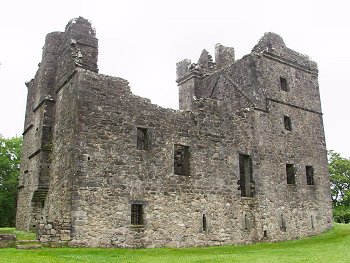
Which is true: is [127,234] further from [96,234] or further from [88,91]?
[88,91]

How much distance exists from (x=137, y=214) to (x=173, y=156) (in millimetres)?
3174

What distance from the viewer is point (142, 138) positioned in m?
18.5

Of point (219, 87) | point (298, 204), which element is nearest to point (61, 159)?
point (219, 87)

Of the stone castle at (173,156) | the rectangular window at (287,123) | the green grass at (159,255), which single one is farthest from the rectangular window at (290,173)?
the green grass at (159,255)

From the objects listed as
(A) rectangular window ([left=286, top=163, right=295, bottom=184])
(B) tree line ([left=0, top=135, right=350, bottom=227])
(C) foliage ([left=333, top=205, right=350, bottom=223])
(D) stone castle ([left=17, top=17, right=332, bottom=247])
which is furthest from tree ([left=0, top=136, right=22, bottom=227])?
(C) foliage ([left=333, top=205, right=350, bottom=223])

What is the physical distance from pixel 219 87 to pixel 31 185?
1245cm

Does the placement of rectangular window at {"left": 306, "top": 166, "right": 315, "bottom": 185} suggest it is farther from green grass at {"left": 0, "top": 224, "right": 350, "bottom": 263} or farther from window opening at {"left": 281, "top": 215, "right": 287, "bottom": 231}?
green grass at {"left": 0, "top": 224, "right": 350, "bottom": 263}

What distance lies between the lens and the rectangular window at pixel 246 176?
21.8 meters

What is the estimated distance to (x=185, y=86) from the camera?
28.5m

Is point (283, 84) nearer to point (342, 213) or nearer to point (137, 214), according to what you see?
point (137, 214)

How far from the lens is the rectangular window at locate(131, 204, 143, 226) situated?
56.4 feet

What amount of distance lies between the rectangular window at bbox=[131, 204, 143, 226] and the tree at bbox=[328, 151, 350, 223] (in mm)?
33128

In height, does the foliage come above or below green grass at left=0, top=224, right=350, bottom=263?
above

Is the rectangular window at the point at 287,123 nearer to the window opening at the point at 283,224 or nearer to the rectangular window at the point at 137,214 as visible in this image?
the window opening at the point at 283,224
